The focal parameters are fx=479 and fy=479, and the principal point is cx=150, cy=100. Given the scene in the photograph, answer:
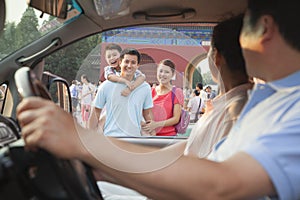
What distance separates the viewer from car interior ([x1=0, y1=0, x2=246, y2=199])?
5.86 ft

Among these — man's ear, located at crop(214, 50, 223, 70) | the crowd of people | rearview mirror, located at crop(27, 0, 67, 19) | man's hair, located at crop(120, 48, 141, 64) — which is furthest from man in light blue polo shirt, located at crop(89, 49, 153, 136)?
the crowd of people

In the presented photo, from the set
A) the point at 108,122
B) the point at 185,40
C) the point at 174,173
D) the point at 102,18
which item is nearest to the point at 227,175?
the point at 174,173

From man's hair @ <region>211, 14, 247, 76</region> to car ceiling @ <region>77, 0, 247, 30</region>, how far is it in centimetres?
31

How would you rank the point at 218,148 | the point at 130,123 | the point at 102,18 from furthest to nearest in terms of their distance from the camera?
1. the point at 102,18
2. the point at 130,123
3. the point at 218,148

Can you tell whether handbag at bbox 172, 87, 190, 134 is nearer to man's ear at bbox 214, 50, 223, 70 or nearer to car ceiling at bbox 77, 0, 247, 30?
man's ear at bbox 214, 50, 223, 70

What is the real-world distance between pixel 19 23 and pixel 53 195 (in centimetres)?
125

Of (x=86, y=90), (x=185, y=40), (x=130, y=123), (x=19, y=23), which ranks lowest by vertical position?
(x=130, y=123)

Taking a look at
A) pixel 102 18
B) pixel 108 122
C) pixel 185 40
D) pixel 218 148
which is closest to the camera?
pixel 218 148

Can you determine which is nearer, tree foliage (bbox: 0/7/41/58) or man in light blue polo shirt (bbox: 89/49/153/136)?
man in light blue polo shirt (bbox: 89/49/153/136)

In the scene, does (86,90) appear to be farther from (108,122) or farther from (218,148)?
(218,148)

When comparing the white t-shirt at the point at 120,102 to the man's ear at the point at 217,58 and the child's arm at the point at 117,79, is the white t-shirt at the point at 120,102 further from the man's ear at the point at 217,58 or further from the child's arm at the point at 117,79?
the man's ear at the point at 217,58

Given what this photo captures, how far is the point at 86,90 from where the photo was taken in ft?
6.63

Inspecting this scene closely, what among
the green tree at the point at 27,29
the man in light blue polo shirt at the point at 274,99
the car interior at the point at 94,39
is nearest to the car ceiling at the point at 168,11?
the car interior at the point at 94,39

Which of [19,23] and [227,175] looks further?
[19,23]
